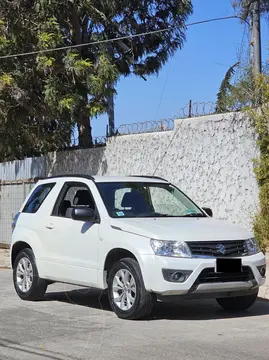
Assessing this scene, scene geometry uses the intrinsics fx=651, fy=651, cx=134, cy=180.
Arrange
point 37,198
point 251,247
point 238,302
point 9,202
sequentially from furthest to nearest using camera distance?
1. point 9,202
2. point 37,198
3. point 238,302
4. point 251,247

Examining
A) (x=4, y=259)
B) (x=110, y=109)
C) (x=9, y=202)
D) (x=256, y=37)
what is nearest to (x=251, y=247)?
(x=256, y=37)

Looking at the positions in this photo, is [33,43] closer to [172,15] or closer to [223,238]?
[172,15]

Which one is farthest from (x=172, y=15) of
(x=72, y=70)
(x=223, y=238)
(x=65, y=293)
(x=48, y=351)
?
(x=48, y=351)

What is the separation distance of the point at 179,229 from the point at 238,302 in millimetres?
1536

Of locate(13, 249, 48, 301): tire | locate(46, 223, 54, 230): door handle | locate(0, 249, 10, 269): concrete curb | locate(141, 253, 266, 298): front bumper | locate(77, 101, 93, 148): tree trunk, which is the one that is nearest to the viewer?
locate(141, 253, 266, 298): front bumper

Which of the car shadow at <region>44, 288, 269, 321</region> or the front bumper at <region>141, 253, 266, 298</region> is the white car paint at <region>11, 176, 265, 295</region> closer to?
the front bumper at <region>141, 253, 266, 298</region>

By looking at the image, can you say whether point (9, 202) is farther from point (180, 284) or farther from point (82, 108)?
point (180, 284)

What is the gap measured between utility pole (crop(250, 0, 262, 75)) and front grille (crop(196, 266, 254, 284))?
580 centimetres

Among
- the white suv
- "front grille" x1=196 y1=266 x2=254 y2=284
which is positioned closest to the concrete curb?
the white suv

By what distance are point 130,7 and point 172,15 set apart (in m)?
1.23

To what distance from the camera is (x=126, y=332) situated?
24.9 ft

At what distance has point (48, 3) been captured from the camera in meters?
15.9

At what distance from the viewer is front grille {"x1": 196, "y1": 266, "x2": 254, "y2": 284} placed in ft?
26.0

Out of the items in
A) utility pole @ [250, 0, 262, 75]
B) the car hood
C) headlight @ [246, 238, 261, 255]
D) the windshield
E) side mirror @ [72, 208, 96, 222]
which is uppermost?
utility pole @ [250, 0, 262, 75]
